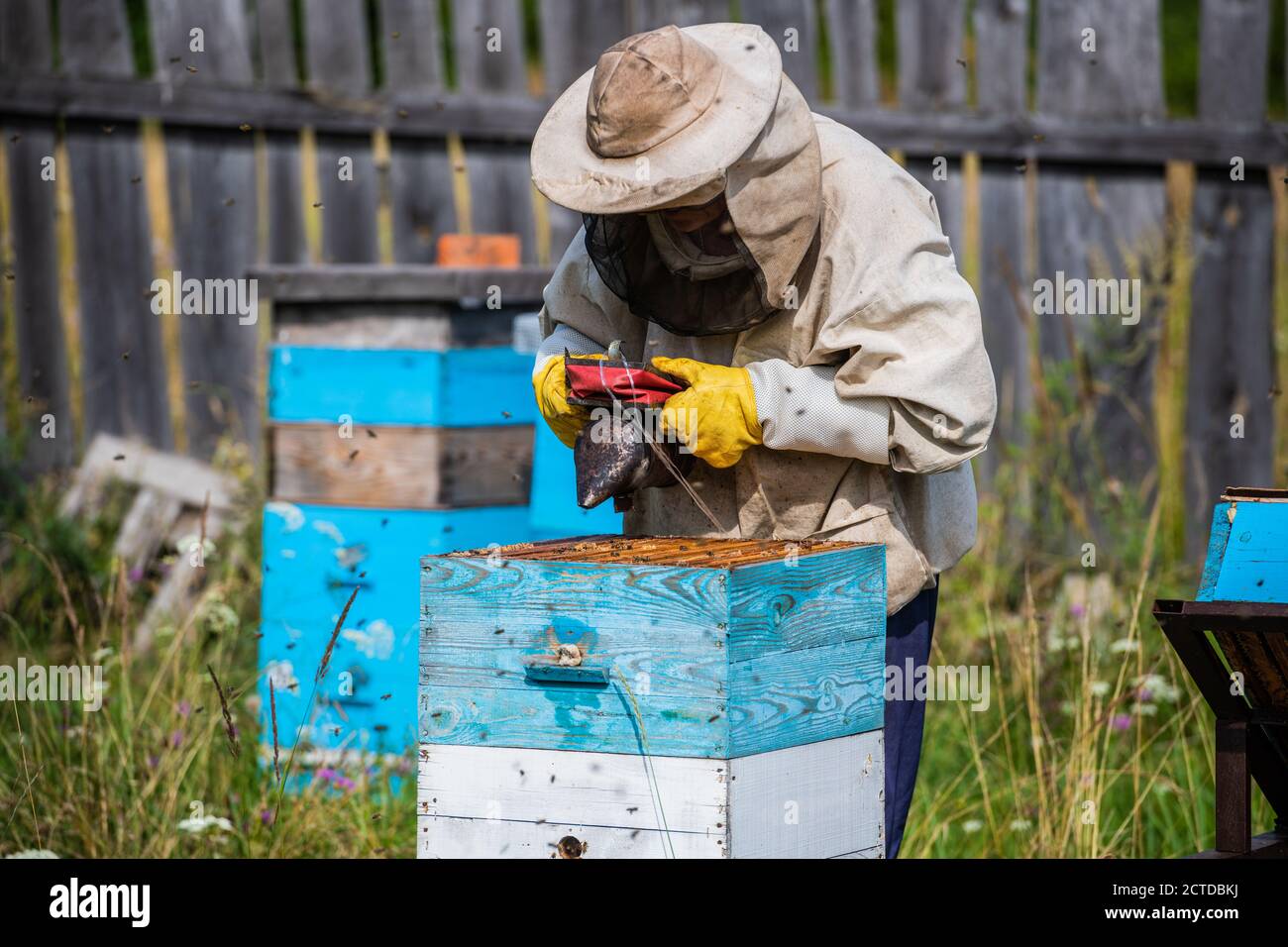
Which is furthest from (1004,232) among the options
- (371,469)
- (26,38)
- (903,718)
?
(26,38)

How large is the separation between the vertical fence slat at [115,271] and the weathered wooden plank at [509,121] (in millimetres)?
122

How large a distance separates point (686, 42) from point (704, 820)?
1339mm

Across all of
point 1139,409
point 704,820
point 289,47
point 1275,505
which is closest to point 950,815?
point 1275,505

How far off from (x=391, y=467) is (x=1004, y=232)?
9.66 ft

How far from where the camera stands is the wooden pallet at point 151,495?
573 centimetres

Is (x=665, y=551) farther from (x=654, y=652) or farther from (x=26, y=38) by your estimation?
(x=26, y=38)

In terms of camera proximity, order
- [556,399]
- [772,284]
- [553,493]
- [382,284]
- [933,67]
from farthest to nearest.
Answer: [933,67] < [553,493] < [382,284] < [556,399] < [772,284]

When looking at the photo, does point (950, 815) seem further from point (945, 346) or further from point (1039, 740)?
point (945, 346)

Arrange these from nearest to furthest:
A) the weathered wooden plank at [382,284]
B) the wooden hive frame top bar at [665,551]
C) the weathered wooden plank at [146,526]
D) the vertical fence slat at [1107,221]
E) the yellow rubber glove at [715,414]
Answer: the wooden hive frame top bar at [665,551]
the yellow rubber glove at [715,414]
the weathered wooden plank at [382,284]
the weathered wooden plank at [146,526]
the vertical fence slat at [1107,221]

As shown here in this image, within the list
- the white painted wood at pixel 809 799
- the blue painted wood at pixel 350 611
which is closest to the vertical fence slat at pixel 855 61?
the blue painted wood at pixel 350 611

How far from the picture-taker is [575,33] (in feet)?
19.4

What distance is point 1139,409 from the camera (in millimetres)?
6086

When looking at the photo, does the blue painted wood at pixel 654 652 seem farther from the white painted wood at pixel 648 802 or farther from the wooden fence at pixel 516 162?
the wooden fence at pixel 516 162

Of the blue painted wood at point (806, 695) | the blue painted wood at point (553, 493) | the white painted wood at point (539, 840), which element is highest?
the blue painted wood at point (553, 493)
